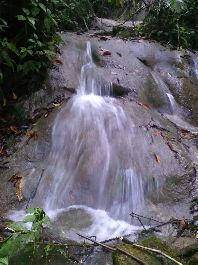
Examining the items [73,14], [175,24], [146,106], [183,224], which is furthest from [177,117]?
[73,14]

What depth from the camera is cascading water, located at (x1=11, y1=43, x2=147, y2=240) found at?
16.7ft

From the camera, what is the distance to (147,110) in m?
7.02

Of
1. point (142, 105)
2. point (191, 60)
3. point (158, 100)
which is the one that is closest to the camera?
point (142, 105)

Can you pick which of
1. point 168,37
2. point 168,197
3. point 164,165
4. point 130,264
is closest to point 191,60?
point 168,37

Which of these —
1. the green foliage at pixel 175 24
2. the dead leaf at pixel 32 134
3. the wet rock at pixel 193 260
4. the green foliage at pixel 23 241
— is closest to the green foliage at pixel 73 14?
the green foliage at pixel 175 24

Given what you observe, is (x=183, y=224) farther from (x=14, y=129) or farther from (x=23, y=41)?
(x=23, y=41)

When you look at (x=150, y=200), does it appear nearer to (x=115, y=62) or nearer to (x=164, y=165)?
(x=164, y=165)

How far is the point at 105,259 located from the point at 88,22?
9.17 meters

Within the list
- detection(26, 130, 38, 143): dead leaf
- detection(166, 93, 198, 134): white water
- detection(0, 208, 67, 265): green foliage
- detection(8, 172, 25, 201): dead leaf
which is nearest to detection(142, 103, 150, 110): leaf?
detection(166, 93, 198, 134): white water

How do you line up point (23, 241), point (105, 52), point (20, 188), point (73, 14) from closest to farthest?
point (23, 241) → point (20, 188) → point (105, 52) → point (73, 14)

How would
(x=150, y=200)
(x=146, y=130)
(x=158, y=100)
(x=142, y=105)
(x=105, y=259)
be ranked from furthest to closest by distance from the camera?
(x=158, y=100)
(x=142, y=105)
(x=146, y=130)
(x=150, y=200)
(x=105, y=259)

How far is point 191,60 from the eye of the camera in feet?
30.2

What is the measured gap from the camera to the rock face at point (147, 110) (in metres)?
5.52

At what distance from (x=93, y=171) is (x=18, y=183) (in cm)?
104
